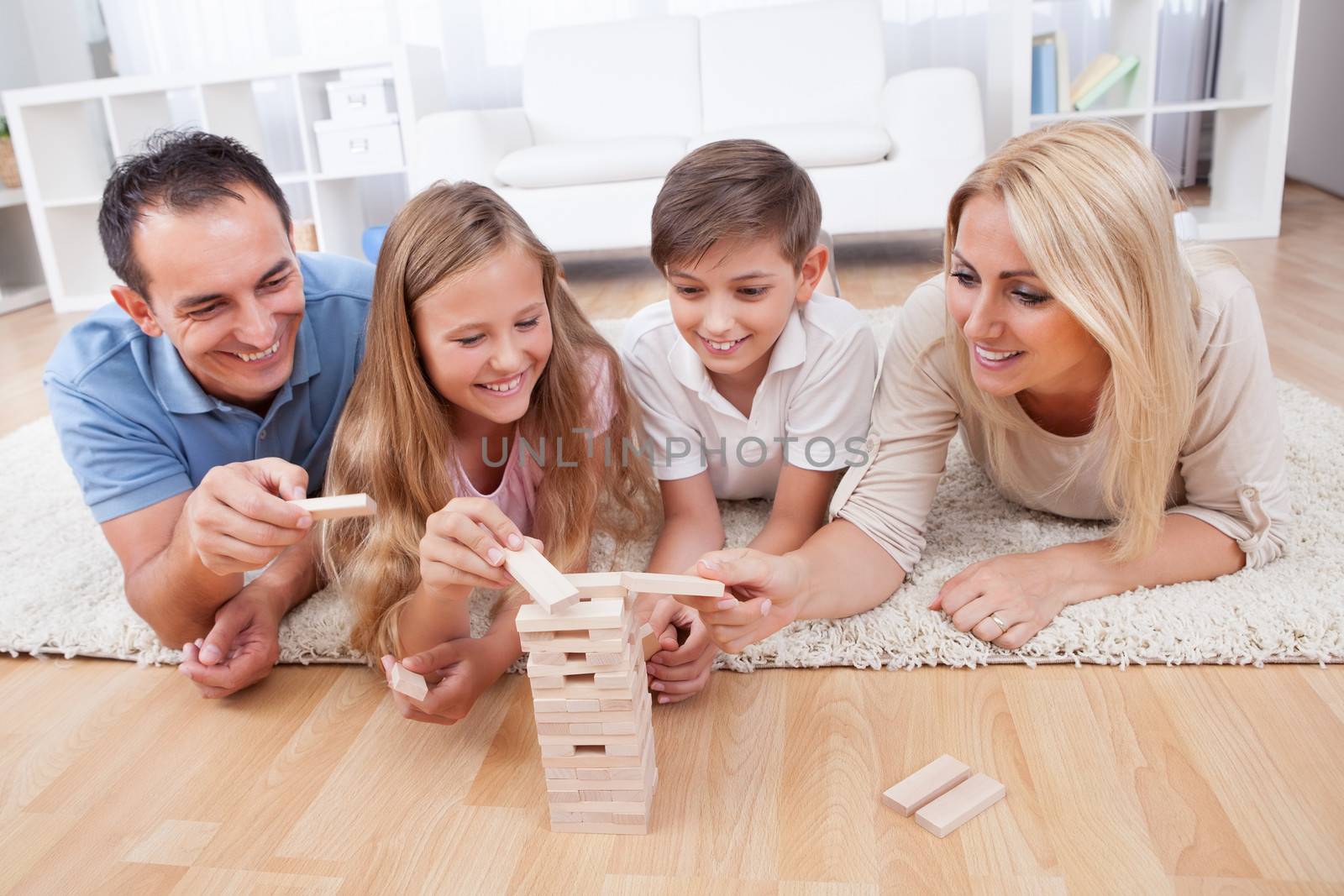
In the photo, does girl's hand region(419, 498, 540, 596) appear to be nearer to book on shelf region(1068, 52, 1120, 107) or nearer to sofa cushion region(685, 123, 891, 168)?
sofa cushion region(685, 123, 891, 168)

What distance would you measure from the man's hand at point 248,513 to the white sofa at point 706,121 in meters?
2.38

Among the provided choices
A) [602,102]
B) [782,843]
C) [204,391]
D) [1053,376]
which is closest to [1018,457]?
[1053,376]

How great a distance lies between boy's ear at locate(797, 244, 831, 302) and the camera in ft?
4.66

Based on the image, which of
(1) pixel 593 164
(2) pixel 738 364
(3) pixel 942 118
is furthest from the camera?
(1) pixel 593 164

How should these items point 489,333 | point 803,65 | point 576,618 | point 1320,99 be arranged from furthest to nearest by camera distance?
point 1320,99 → point 803,65 → point 489,333 → point 576,618

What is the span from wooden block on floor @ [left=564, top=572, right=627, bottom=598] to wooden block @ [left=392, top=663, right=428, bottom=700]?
288 millimetres

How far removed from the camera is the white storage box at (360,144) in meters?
3.91

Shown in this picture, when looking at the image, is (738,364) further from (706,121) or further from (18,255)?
(18,255)

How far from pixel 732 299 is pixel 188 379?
76cm

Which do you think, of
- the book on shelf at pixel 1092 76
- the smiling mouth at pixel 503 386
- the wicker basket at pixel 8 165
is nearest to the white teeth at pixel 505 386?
the smiling mouth at pixel 503 386

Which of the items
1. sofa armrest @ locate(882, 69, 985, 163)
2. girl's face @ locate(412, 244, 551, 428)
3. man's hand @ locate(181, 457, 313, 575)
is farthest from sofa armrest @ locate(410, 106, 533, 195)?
man's hand @ locate(181, 457, 313, 575)

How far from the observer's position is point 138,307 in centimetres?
135

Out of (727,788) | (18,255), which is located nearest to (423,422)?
(727,788)

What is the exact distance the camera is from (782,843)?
3.19ft
